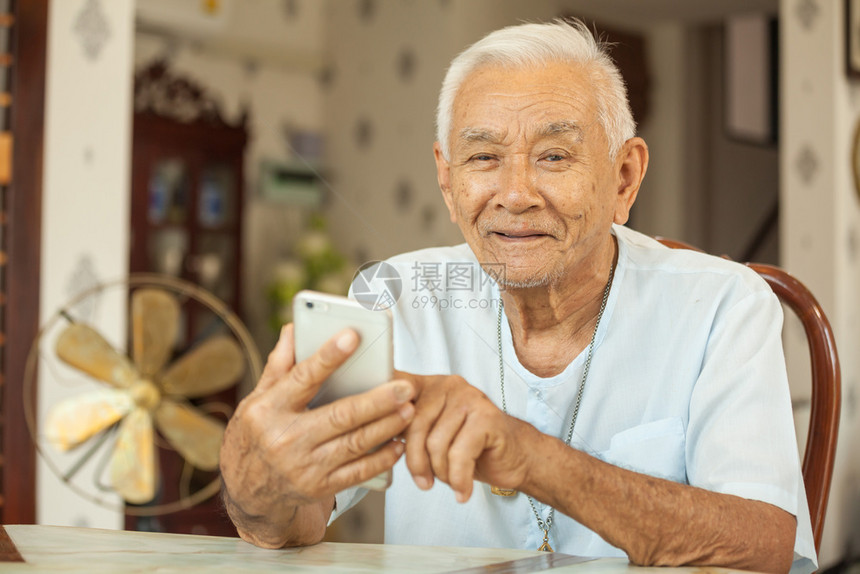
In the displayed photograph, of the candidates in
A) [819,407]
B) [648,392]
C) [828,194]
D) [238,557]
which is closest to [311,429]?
[238,557]

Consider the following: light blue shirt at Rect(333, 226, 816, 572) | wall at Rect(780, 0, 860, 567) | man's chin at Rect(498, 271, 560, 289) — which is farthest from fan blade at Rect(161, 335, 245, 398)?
wall at Rect(780, 0, 860, 567)

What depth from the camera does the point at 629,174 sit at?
1.00 m

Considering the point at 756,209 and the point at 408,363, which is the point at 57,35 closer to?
the point at 408,363

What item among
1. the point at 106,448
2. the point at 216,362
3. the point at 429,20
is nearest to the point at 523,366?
the point at 216,362

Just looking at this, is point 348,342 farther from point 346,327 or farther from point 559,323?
point 559,323

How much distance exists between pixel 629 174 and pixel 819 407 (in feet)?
1.16

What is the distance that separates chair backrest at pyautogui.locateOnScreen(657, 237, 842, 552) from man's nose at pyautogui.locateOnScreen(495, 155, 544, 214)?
1.29 ft

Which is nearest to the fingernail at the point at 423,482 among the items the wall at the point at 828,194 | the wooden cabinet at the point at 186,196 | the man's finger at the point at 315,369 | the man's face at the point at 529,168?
the man's finger at the point at 315,369

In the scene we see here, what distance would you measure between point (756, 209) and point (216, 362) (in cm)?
365

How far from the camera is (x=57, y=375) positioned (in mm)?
1992

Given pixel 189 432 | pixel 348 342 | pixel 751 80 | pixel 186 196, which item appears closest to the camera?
pixel 348 342

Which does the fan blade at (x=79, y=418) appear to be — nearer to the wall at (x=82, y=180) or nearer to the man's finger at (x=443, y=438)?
the wall at (x=82, y=180)

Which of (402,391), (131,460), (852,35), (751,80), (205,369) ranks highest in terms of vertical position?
(751,80)

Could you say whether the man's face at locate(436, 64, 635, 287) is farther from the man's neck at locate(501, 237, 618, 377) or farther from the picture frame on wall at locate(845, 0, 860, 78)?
the picture frame on wall at locate(845, 0, 860, 78)
